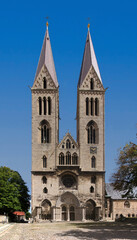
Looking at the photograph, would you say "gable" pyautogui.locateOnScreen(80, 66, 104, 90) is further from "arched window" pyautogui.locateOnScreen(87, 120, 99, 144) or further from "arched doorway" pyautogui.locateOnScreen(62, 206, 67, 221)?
"arched doorway" pyautogui.locateOnScreen(62, 206, 67, 221)

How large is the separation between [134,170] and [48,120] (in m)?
27.9

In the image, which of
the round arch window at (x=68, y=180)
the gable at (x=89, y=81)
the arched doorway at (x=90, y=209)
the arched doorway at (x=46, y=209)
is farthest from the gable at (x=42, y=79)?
the arched doorway at (x=90, y=209)

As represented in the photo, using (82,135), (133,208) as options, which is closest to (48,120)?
(82,135)

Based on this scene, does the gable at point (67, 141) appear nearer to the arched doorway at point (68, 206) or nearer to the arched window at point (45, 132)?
the arched window at point (45, 132)

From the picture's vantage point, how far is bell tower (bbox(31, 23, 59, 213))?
69125 millimetres

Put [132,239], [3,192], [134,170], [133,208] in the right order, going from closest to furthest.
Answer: [132,239], [134,170], [3,192], [133,208]

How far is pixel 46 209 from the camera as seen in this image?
68.3 metres

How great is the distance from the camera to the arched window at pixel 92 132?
71.3 meters

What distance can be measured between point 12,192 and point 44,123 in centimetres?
1339

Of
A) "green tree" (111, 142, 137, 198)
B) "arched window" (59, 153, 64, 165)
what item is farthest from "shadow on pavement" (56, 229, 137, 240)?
"arched window" (59, 153, 64, 165)

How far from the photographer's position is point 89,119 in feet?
235

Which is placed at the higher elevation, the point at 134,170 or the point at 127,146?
the point at 127,146

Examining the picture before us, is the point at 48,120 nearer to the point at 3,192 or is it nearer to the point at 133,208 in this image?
the point at 3,192

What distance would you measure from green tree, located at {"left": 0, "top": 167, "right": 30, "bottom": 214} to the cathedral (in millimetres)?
3168
